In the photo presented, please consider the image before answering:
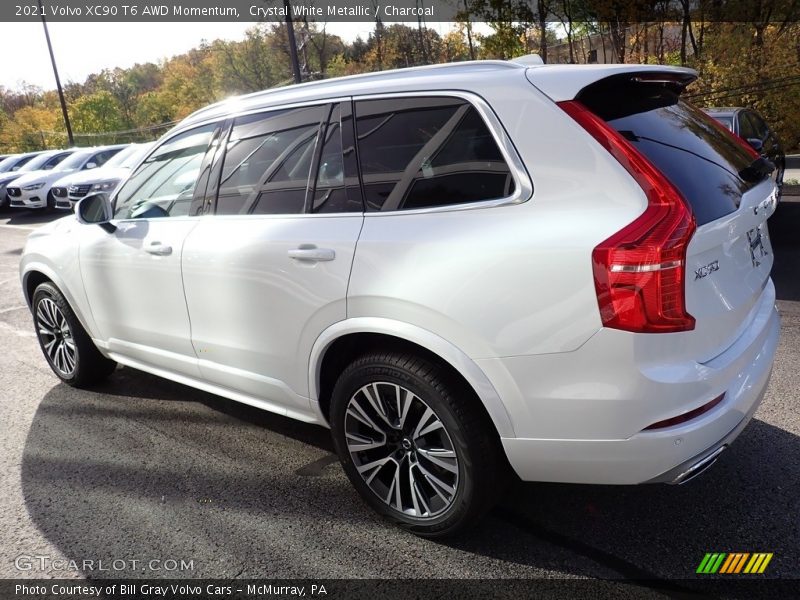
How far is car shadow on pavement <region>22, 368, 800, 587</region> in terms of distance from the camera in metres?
2.63

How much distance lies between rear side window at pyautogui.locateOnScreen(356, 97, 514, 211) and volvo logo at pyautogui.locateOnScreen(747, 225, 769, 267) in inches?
40.4

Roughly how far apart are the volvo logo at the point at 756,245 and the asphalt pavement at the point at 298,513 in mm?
1022

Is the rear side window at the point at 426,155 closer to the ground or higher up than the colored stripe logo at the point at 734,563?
higher up

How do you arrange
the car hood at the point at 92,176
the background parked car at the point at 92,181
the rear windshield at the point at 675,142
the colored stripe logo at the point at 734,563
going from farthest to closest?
the car hood at the point at 92,176 < the background parked car at the point at 92,181 < the colored stripe logo at the point at 734,563 < the rear windshield at the point at 675,142

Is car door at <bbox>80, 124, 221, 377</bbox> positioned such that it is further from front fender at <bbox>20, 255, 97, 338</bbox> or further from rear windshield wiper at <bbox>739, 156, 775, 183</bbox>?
rear windshield wiper at <bbox>739, 156, 775, 183</bbox>

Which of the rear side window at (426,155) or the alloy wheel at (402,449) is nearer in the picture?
the rear side window at (426,155)

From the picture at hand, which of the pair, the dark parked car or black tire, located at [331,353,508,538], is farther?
the dark parked car

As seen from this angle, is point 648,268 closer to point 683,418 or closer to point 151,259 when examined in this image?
point 683,418

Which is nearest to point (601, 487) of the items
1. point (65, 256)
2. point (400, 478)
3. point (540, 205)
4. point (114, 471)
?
point (400, 478)

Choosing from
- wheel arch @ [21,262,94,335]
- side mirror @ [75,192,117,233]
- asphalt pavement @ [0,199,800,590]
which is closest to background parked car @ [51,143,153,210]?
wheel arch @ [21,262,94,335]

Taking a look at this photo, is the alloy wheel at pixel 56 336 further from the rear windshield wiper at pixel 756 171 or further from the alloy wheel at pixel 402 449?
the rear windshield wiper at pixel 756 171

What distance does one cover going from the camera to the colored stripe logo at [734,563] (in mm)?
2459

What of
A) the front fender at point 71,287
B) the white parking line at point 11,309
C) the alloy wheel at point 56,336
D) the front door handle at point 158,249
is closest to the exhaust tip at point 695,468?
the front door handle at point 158,249

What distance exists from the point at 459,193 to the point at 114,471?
7.93 feet
